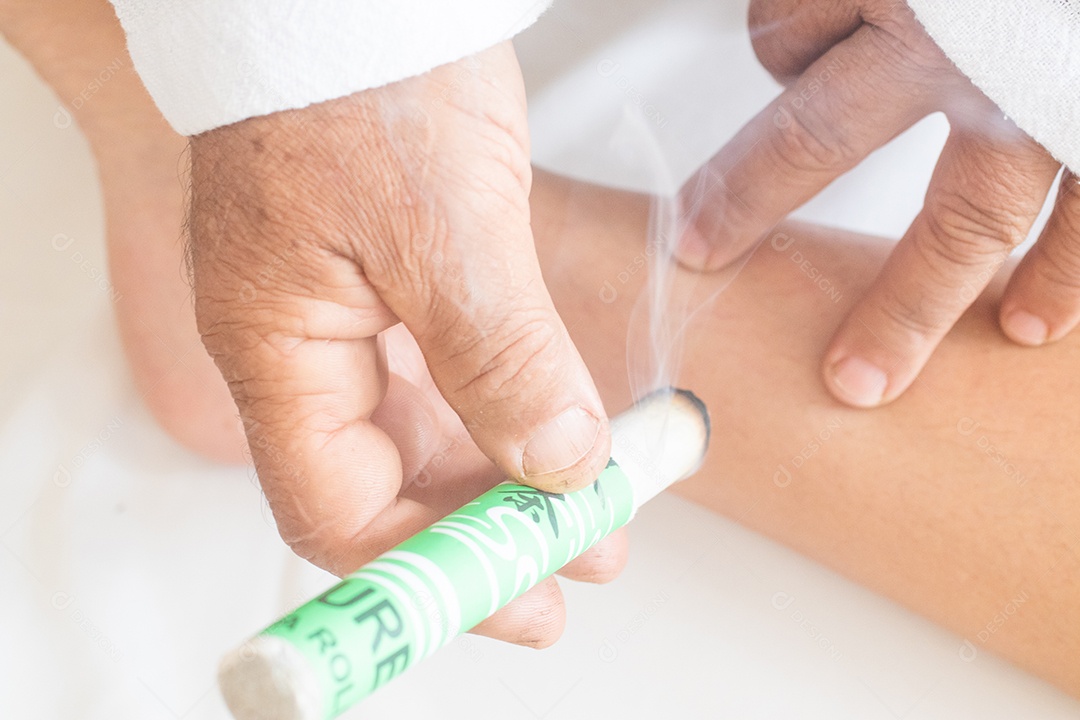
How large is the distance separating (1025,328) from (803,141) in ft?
0.86

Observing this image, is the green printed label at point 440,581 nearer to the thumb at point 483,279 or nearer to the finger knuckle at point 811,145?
the thumb at point 483,279

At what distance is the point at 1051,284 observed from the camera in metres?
0.78

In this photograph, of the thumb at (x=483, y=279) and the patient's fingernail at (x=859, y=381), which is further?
the patient's fingernail at (x=859, y=381)

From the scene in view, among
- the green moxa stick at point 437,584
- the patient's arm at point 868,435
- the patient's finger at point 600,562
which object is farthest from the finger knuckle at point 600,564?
the patient's arm at point 868,435

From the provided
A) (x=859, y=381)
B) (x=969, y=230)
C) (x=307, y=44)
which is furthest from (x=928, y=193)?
(x=307, y=44)

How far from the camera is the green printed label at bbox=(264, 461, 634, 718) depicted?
42 cm

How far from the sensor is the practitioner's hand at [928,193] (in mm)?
744

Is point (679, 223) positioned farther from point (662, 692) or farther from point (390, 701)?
point (390, 701)

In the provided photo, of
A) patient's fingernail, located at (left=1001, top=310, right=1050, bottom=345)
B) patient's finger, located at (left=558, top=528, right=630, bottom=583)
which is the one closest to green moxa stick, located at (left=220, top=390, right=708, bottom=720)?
patient's finger, located at (left=558, top=528, right=630, bottom=583)

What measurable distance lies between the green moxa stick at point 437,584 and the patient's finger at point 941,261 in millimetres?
249

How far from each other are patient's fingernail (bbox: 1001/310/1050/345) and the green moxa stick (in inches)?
13.7

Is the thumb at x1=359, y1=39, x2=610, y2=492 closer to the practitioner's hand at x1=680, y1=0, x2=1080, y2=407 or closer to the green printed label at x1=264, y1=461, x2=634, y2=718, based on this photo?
the green printed label at x1=264, y1=461, x2=634, y2=718

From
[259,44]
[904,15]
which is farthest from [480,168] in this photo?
[904,15]

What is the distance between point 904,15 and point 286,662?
69 cm
